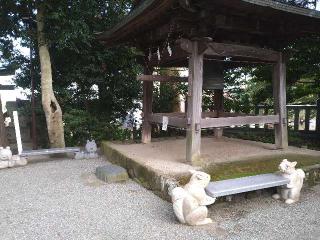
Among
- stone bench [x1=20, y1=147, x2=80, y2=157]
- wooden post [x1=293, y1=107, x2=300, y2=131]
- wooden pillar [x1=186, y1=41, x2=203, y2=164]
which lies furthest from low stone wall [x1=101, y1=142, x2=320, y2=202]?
wooden post [x1=293, y1=107, x2=300, y2=131]

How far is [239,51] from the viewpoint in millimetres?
5473

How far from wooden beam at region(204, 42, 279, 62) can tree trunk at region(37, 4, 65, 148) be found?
4.36m

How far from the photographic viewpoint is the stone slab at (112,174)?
5.42 metres

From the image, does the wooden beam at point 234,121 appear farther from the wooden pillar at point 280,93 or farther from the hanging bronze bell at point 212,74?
the hanging bronze bell at point 212,74

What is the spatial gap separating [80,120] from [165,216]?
5.28 metres

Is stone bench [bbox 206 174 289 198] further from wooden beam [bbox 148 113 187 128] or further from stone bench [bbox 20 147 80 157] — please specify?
stone bench [bbox 20 147 80 157]

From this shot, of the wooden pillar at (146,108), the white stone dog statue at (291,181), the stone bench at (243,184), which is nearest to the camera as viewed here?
the stone bench at (243,184)

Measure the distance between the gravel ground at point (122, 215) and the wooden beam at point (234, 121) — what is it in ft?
4.79

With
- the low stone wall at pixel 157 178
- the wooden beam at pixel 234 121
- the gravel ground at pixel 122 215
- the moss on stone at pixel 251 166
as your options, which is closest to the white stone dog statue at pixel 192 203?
the gravel ground at pixel 122 215

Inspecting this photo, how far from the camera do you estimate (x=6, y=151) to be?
21.3 ft

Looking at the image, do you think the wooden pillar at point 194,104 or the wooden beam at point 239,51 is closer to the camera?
the wooden pillar at point 194,104

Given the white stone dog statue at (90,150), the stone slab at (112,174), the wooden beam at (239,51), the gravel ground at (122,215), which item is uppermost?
the wooden beam at (239,51)

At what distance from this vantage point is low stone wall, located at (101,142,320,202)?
4.41 m

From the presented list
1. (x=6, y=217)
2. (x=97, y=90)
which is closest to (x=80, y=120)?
(x=97, y=90)
